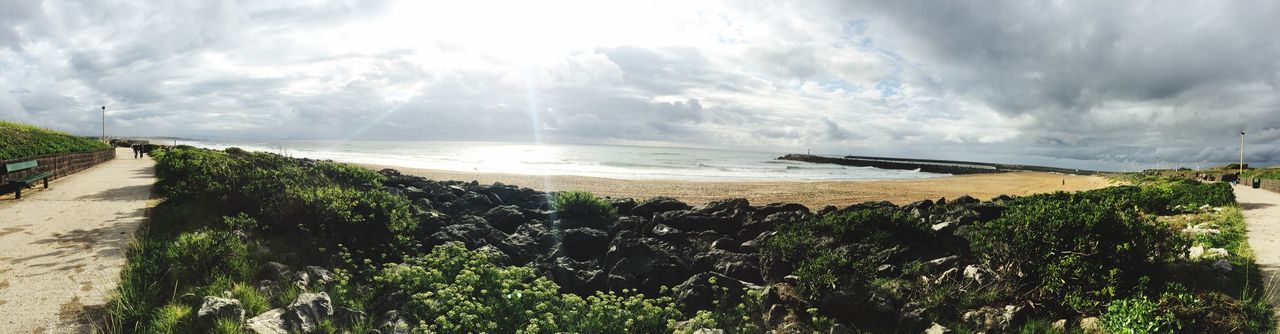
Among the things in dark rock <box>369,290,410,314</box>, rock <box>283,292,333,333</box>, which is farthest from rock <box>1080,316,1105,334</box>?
rock <box>283,292,333,333</box>

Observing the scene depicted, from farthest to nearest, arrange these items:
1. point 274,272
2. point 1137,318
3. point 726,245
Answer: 1. point 726,245
2. point 274,272
3. point 1137,318

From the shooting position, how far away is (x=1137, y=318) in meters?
5.77

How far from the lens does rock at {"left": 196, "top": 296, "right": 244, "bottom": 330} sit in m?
6.03

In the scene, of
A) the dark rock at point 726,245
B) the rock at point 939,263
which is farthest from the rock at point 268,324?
the rock at point 939,263

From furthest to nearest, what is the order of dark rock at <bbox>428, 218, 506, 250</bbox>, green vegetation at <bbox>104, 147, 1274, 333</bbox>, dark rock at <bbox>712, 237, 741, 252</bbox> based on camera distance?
dark rock at <bbox>712, 237, 741, 252</bbox> < dark rock at <bbox>428, 218, 506, 250</bbox> < green vegetation at <bbox>104, 147, 1274, 333</bbox>

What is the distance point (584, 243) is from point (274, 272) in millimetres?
4515

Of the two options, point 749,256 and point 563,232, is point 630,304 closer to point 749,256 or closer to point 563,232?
point 749,256

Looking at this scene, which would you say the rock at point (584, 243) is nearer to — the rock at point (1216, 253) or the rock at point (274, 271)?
the rock at point (274, 271)

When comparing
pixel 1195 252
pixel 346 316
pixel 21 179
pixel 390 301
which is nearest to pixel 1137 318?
pixel 1195 252

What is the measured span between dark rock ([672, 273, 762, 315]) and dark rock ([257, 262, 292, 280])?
199 inches

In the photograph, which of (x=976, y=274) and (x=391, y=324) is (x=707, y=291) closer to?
(x=976, y=274)

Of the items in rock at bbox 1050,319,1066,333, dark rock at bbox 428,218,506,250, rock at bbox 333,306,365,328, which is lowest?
rock at bbox 333,306,365,328

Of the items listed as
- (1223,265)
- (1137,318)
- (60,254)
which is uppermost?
(1223,265)

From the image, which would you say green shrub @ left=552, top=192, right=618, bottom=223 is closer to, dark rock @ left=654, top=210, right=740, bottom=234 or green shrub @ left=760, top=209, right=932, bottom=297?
dark rock @ left=654, top=210, right=740, bottom=234
